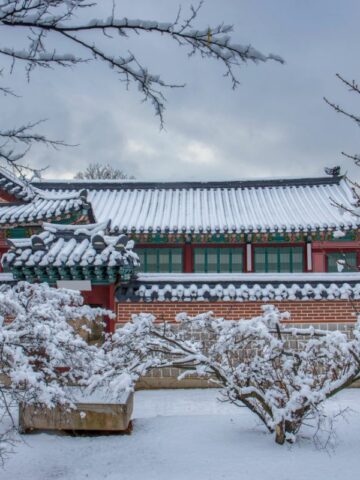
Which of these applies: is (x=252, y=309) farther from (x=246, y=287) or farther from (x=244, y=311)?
(x=246, y=287)

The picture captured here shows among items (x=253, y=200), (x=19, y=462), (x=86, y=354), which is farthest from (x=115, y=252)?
(x=253, y=200)

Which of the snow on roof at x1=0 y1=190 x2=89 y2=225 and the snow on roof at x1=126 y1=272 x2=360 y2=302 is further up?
the snow on roof at x1=0 y1=190 x2=89 y2=225

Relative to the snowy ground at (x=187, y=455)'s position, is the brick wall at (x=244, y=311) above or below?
above

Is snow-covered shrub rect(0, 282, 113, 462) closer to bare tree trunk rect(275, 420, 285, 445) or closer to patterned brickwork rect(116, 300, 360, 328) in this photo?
bare tree trunk rect(275, 420, 285, 445)

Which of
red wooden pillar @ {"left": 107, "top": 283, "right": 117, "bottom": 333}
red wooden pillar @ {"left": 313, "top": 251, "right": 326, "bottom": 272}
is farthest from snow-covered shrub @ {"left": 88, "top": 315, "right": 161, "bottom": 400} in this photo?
red wooden pillar @ {"left": 313, "top": 251, "right": 326, "bottom": 272}

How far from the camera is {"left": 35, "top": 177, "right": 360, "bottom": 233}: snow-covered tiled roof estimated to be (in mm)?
14859

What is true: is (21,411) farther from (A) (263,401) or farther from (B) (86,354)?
(A) (263,401)

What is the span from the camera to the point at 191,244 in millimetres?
15641

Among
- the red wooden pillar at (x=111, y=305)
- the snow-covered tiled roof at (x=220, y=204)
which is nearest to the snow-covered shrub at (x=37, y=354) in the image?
the red wooden pillar at (x=111, y=305)

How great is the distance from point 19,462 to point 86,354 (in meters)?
1.47

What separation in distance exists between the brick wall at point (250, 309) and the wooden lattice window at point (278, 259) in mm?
5927

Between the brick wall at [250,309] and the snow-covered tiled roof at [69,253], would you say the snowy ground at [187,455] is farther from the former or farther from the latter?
the snow-covered tiled roof at [69,253]

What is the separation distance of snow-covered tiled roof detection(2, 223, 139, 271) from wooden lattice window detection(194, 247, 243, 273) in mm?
6137

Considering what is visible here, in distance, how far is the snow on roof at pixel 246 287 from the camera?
30.8 feet
